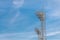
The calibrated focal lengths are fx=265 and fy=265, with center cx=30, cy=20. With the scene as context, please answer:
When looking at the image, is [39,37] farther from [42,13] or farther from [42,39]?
[42,13]

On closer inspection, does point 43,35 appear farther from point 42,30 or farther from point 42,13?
point 42,13

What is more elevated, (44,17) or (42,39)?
(44,17)

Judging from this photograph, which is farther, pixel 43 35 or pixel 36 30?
pixel 36 30

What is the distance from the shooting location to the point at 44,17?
169 feet

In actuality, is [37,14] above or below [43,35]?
above

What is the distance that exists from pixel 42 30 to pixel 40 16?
279cm

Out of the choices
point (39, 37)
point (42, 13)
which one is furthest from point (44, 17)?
point (39, 37)

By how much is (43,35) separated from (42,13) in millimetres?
4281

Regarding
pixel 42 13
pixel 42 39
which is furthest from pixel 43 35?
pixel 42 13

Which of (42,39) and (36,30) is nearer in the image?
(42,39)

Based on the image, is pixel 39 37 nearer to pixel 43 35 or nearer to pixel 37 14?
pixel 43 35

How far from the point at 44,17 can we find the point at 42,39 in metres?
4.29

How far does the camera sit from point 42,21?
52188 mm

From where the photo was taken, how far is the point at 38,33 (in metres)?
53.5
